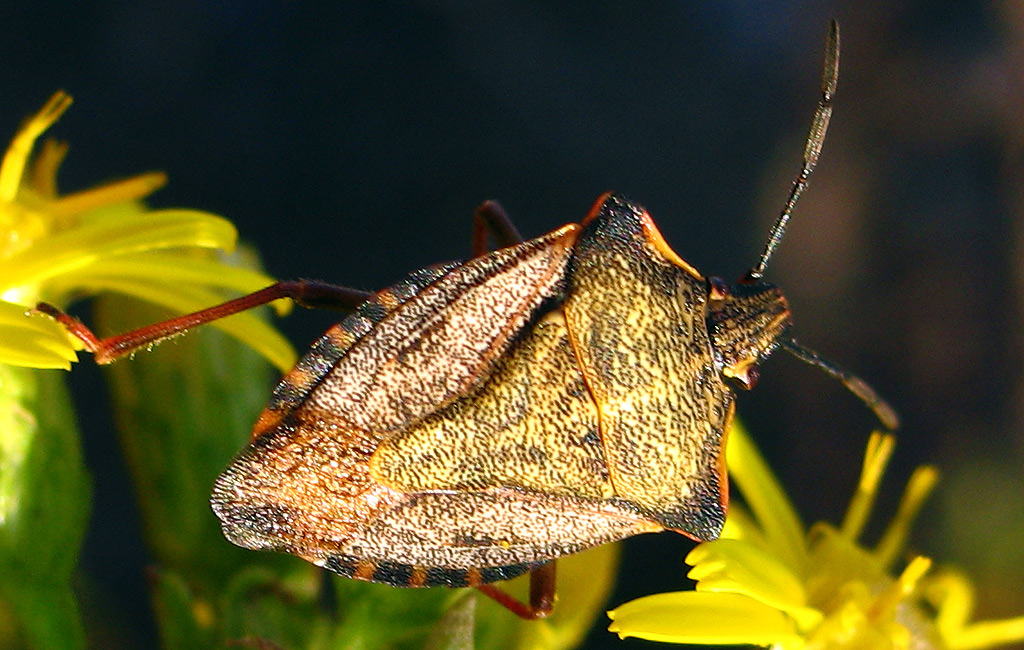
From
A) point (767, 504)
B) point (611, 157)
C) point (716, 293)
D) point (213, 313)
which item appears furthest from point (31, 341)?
point (611, 157)

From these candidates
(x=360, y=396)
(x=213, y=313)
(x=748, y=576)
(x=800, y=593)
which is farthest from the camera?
(x=800, y=593)

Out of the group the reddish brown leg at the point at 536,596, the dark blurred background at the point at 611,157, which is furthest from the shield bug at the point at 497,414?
the dark blurred background at the point at 611,157

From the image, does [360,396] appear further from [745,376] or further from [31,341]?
[745,376]

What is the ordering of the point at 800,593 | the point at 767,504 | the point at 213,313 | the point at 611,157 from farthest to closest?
1. the point at 611,157
2. the point at 767,504
3. the point at 800,593
4. the point at 213,313

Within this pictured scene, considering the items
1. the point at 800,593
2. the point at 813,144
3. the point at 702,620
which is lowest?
the point at 702,620

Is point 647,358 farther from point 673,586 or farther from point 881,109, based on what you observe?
point 881,109

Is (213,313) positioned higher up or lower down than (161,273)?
lower down
